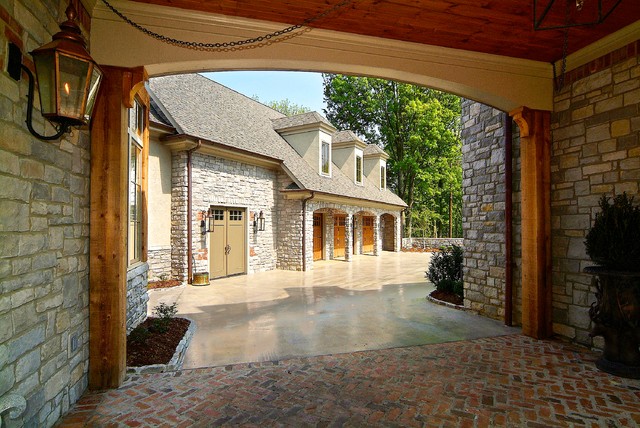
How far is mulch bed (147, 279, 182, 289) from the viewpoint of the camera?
8.55 meters

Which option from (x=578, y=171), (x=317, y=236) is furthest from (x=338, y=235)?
(x=578, y=171)

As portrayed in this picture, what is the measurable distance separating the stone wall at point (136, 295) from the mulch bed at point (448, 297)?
5.46 metres

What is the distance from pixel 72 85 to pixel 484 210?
19.3 ft

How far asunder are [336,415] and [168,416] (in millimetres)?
1364

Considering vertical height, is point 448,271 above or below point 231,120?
below

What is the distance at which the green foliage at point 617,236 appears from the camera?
3.51m

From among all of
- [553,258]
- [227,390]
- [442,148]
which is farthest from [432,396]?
[442,148]

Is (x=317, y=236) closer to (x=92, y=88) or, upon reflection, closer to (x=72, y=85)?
(x=92, y=88)

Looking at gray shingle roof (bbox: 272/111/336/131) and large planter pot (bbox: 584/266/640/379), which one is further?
gray shingle roof (bbox: 272/111/336/131)

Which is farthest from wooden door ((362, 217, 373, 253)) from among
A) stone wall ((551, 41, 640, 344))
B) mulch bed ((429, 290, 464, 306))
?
stone wall ((551, 41, 640, 344))

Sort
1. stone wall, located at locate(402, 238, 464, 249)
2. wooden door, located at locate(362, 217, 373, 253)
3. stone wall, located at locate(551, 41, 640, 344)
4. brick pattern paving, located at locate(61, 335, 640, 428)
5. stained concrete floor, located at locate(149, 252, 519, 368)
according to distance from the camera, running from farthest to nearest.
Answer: stone wall, located at locate(402, 238, 464, 249) → wooden door, located at locate(362, 217, 373, 253) → stained concrete floor, located at locate(149, 252, 519, 368) → stone wall, located at locate(551, 41, 640, 344) → brick pattern paving, located at locate(61, 335, 640, 428)

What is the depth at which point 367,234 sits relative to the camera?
66.0 feet

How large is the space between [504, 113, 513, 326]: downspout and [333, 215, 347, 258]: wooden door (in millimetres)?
11415

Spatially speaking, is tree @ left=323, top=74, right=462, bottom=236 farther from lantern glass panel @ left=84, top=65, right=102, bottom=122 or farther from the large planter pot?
lantern glass panel @ left=84, top=65, right=102, bottom=122
